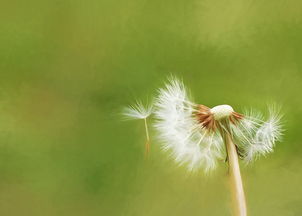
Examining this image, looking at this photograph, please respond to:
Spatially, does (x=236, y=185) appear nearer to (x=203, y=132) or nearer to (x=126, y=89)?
(x=203, y=132)

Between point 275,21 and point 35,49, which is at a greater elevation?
point 275,21

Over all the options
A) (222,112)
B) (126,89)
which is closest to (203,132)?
(222,112)

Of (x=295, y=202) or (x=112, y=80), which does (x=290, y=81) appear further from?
(x=112, y=80)

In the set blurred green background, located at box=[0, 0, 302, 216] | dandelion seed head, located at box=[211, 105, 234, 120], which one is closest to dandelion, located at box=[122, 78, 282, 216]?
dandelion seed head, located at box=[211, 105, 234, 120]

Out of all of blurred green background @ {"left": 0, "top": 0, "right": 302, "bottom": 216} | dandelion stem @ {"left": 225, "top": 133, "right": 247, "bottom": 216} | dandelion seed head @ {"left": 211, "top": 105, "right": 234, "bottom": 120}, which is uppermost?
blurred green background @ {"left": 0, "top": 0, "right": 302, "bottom": 216}

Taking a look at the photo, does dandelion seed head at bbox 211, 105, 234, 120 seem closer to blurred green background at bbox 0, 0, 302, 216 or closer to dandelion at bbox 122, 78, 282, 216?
dandelion at bbox 122, 78, 282, 216

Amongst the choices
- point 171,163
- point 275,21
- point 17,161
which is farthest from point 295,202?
point 17,161

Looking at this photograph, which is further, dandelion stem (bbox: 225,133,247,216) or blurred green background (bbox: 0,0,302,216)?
blurred green background (bbox: 0,0,302,216)
